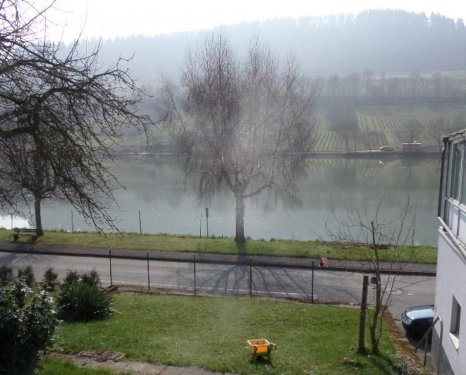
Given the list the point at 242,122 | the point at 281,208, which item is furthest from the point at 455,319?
the point at 281,208

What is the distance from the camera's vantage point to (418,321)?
1310 centimetres

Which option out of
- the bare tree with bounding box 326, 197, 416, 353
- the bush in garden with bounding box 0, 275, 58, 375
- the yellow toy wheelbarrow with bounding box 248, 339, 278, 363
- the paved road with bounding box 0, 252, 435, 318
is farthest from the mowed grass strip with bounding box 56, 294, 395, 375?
the paved road with bounding box 0, 252, 435, 318

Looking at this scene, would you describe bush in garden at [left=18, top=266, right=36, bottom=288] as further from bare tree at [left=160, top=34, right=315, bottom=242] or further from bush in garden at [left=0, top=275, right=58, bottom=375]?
bare tree at [left=160, top=34, right=315, bottom=242]

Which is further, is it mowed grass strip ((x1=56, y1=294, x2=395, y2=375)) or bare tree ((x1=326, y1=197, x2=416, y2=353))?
bare tree ((x1=326, y1=197, x2=416, y2=353))

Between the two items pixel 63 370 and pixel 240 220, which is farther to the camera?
pixel 240 220

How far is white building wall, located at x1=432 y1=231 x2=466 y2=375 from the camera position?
316 inches

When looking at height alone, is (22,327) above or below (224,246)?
above

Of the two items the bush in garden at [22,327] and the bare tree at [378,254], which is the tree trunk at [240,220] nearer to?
the bare tree at [378,254]

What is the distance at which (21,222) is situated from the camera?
41094 millimetres

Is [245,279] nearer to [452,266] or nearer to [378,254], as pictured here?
[378,254]

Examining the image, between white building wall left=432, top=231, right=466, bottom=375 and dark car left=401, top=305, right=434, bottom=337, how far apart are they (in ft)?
6.68

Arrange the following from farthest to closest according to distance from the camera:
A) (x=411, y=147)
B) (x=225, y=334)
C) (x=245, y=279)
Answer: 1. (x=411, y=147)
2. (x=245, y=279)
3. (x=225, y=334)

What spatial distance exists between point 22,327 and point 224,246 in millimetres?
18515

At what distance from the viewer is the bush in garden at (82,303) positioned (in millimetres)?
12539
